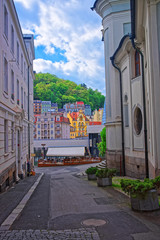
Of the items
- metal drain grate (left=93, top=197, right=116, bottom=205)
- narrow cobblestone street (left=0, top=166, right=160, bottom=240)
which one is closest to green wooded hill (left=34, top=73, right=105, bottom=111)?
metal drain grate (left=93, top=197, right=116, bottom=205)

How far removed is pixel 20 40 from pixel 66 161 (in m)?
29.5

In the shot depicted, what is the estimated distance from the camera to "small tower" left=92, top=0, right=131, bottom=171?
73.4ft

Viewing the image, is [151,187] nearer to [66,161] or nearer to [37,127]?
[66,161]

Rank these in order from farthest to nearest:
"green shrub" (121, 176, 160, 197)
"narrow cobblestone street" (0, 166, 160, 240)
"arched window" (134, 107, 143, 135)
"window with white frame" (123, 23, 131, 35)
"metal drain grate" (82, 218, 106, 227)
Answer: "window with white frame" (123, 23, 131, 35) → "arched window" (134, 107, 143, 135) → "green shrub" (121, 176, 160, 197) → "metal drain grate" (82, 218, 106, 227) → "narrow cobblestone street" (0, 166, 160, 240)

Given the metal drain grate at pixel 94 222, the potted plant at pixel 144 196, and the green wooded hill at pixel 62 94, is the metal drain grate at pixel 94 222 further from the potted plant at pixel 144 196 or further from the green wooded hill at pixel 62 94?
the green wooded hill at pixel 62 94

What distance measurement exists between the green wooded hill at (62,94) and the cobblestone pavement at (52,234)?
6771 inches

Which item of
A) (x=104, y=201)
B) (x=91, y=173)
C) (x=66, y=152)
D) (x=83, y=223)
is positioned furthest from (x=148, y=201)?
(x=66, y=152)

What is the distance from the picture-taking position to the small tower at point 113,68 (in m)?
22.4

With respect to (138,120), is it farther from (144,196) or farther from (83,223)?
(83,223)

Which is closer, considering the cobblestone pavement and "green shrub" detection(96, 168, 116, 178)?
the cobblestone pavement

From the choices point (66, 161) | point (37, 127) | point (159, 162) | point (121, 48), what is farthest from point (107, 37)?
point (37, 127)

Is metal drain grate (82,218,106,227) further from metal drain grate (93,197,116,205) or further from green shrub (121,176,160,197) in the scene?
metal drain grate (93,197,116,205)

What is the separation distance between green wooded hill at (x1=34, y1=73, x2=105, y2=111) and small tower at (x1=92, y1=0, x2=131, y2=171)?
502 ft

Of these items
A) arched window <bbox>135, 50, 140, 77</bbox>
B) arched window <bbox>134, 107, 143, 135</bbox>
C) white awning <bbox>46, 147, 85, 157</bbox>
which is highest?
arched window <bbox>135, 50, 140, 77</bbox>
